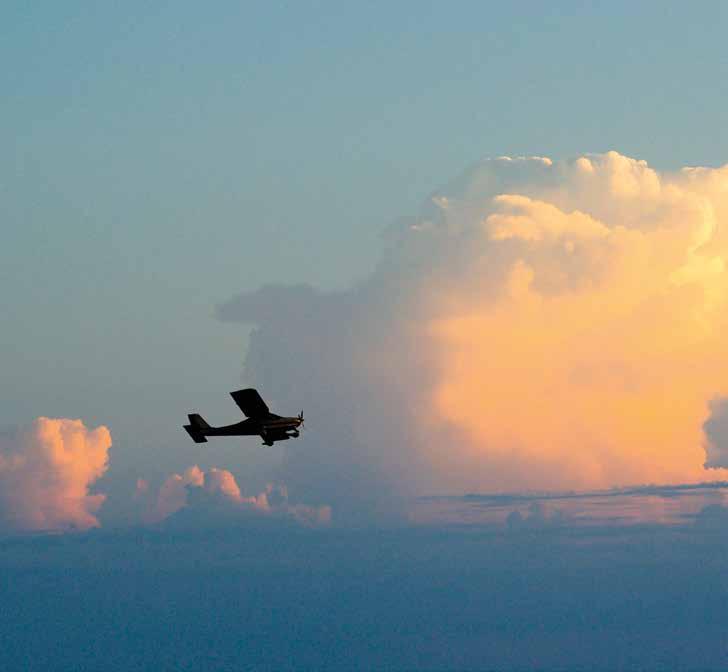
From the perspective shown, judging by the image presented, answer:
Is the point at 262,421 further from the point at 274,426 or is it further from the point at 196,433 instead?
the point at 196,433

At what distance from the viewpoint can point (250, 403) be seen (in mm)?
143375

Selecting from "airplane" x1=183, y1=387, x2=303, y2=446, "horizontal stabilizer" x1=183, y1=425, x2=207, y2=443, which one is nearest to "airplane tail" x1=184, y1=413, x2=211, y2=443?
"horizontal stabilizer" x1=183, y1=425, x2=207, y2=443

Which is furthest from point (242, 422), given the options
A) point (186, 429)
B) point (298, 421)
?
point (186, 429)

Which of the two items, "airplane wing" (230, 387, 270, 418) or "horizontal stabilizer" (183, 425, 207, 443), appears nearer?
"airplane wing" (230, 387, 270, 418)

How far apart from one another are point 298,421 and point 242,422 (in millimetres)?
7016

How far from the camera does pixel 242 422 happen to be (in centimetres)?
14788

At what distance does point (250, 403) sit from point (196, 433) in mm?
23431

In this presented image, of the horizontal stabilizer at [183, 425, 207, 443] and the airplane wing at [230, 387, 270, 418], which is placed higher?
the airplane wing at [230, 387, 270, 418]

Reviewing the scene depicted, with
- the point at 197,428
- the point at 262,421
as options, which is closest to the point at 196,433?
the point at 197,428

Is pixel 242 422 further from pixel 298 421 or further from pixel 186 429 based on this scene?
pixel 186 429

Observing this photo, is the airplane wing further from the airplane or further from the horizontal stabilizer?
the horizontal stabilizer

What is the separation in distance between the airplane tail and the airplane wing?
2048cm

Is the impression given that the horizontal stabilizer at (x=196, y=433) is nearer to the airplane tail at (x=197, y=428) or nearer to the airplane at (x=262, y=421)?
the airplane tail at (x=197, y=428)

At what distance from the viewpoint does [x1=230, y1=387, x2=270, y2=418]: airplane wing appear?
466 ft
